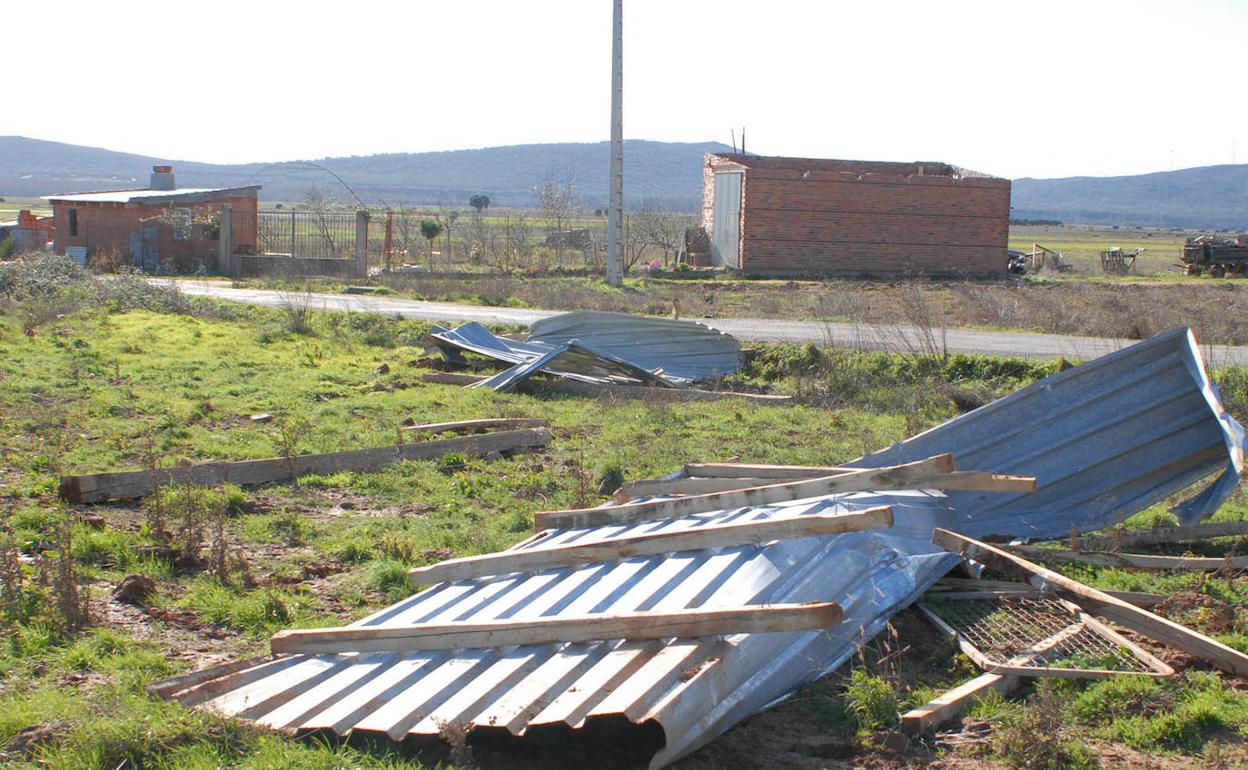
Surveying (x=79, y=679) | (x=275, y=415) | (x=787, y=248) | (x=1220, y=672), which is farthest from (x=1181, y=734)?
(x=787, y=248)

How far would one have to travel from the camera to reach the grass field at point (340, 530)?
4.37m

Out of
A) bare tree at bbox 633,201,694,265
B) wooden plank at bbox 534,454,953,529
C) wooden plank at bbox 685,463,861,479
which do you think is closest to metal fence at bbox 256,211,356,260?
bare tree at bbox 633,201,694,265

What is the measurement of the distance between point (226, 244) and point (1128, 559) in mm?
31943

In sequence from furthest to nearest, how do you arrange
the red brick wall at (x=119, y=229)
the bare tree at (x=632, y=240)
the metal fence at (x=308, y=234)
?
the bare tree at (x=632, y=240)
the metal fence at (x=308, y=234)
the red brick wall at (x=119, y=229)

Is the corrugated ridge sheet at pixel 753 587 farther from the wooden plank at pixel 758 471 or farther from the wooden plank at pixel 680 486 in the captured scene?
the wooden plank at pixel 680 486

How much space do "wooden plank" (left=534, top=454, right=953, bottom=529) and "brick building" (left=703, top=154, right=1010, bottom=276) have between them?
34.0 meters

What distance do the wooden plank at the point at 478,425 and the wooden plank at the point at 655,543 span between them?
470 cm

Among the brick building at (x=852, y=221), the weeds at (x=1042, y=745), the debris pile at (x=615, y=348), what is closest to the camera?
the weeds at (x=1042, y=745)

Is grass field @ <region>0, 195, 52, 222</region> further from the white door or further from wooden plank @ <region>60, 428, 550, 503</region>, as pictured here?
wooden plank @ <region>60, 428, 550, 503</region>

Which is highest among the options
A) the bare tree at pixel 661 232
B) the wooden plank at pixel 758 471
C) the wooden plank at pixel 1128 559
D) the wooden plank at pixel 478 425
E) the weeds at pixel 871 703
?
the bare tree at pixel 661 232

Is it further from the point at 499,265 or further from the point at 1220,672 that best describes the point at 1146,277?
the point at 1220,672

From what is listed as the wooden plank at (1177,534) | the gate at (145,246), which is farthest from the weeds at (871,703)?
the gate at (145,246)

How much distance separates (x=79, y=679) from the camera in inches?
198

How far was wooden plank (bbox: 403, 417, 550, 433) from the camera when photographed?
1073 cm
